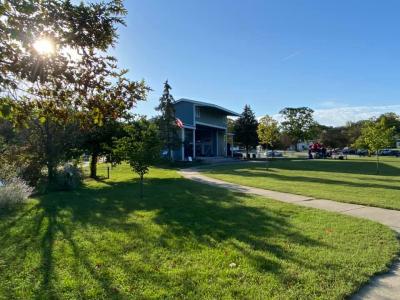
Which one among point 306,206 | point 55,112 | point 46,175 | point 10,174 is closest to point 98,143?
point 46,175

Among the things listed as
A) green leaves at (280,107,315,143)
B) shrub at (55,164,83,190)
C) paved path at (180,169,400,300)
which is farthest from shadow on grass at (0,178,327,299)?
green leaves at (280,107,315,143)

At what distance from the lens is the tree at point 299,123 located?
271 ft

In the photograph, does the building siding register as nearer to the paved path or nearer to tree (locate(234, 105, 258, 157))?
tree (locate(234, 105, 258, 157))

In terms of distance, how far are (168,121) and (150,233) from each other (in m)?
30.2

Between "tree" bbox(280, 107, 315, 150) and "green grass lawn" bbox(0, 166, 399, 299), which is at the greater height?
"tree" bbox(280, 107, 315, 150)

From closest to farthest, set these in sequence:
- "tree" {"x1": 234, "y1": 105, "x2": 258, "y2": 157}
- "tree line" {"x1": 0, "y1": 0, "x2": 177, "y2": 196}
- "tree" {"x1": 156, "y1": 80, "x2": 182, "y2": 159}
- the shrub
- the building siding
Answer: "tree line" {"x1": 0, "y1": 0, "x2": 177, "y2": 196} → the shrub → "tree" {"x1": 156, "y1": 80, "x2": 182, "y2": 159} → the building siding → "tree" {"x1": 234, "y1": 105, "x2": 258, "y2": 157}

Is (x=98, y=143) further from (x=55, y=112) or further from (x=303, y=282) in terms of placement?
(x=303, y=282)

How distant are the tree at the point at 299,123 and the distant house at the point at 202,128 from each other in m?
31.1

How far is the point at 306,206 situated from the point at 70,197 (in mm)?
8429

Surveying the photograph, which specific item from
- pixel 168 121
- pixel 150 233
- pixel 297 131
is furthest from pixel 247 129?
pixel 150 233

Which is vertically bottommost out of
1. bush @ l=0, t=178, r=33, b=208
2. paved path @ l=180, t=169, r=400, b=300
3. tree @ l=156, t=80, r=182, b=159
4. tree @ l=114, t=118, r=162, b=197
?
paved path @ l=180, t=169, r=400, b=300

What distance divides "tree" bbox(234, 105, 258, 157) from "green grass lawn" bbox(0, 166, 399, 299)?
42.1m

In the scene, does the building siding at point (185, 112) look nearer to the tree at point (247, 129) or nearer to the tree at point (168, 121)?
the tree at point (168, 121)

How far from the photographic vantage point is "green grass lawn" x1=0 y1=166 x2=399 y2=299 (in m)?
4.19
